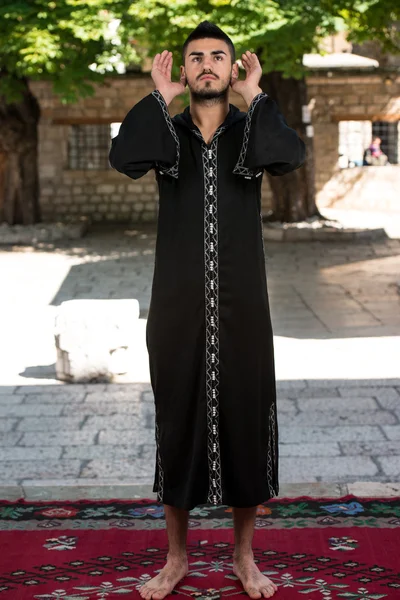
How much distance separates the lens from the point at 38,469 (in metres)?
5.34

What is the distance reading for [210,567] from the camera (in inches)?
150

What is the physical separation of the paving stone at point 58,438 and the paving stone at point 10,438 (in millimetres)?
28

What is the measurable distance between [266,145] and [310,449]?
253 cm

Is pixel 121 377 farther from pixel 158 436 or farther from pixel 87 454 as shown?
pixel 158 436

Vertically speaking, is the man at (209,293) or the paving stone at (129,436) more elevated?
the man at (209,293)

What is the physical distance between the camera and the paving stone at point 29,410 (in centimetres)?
652

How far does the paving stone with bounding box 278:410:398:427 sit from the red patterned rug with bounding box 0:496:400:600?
1.61 m

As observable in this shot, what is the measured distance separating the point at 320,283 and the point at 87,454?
745 centimetres

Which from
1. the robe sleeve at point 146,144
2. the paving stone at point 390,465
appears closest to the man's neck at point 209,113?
the robe sleeve at point 146,144

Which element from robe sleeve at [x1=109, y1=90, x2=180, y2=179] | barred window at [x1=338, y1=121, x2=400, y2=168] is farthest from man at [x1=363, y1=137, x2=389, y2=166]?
robe sleeve at [x1=109, y1=90, x2=180, y2=179]

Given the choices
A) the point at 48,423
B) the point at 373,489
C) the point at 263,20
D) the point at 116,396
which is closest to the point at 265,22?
the point at 263,20

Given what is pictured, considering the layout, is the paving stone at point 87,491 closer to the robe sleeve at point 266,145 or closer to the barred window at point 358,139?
the robe sleeve at point 266,145

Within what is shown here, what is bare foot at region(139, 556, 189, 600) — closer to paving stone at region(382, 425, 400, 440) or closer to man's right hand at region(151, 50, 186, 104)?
man's right hand at region(151, 50, 186, 104)

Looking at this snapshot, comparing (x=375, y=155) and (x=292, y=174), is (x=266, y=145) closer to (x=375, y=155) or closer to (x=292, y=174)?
(x=292, y=174)
